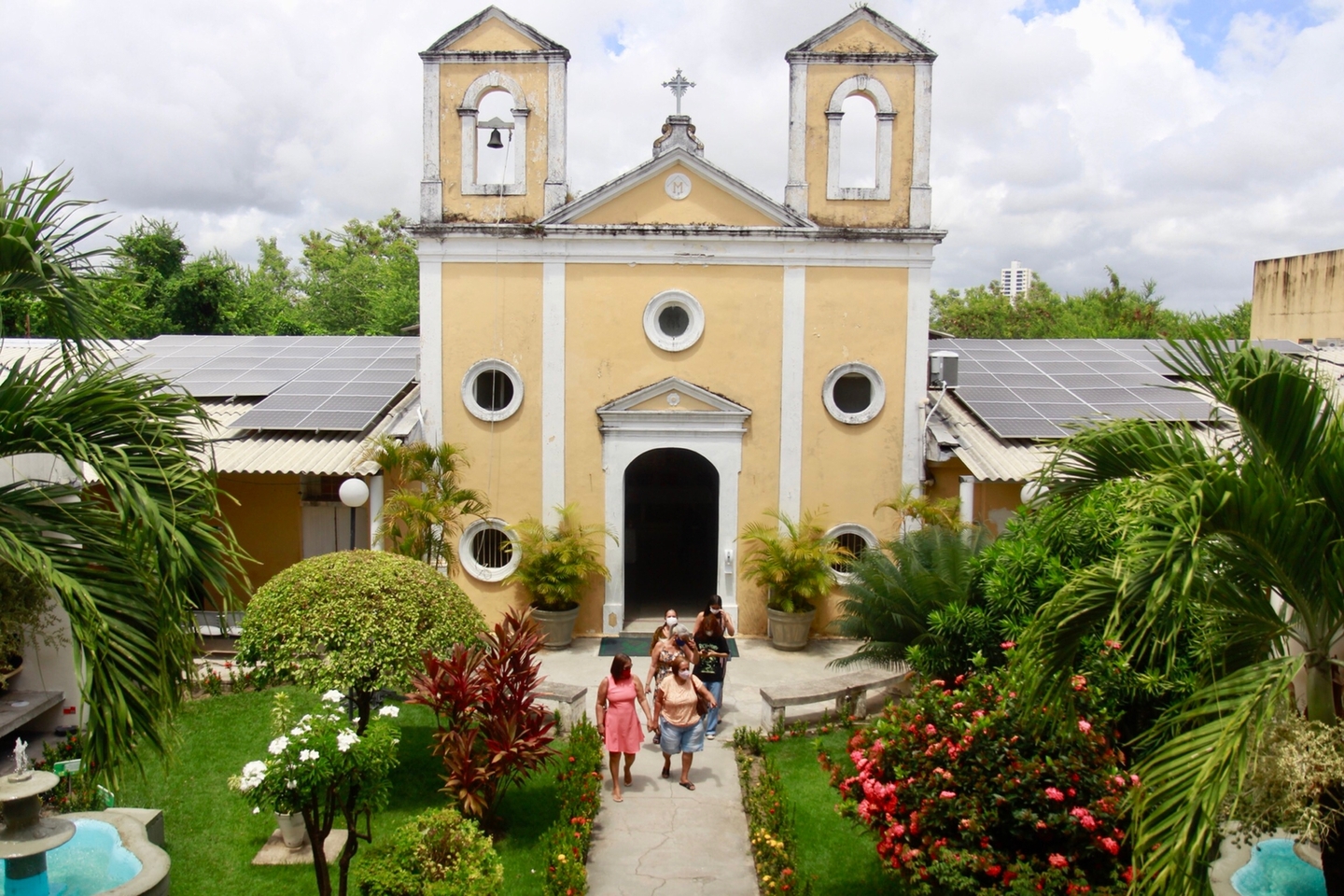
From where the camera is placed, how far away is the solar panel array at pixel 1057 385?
48.6ft

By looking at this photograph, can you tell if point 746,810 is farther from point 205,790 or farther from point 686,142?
point 686,142

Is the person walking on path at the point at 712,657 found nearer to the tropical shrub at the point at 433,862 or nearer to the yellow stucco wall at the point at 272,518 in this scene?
the tropical shrub at the point at 433,862

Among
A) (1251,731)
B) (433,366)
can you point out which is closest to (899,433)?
(433,366)

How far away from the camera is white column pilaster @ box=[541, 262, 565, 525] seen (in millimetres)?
14891

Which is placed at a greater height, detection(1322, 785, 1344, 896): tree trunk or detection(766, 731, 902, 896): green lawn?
detection(1322, 785, 1344, 896): tree trunk

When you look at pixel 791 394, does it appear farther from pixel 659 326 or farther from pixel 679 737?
pixel 679 737

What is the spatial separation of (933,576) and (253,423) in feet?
33.4

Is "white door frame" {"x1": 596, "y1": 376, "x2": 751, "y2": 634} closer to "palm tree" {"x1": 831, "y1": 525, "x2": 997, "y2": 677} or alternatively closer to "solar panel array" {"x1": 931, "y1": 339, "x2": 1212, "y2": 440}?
"palm tree" {"x1": 831, "y1": 525, "x2": 997, "y2": 677}

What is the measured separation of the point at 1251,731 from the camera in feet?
14.8

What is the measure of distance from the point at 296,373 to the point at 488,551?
488 centimetres

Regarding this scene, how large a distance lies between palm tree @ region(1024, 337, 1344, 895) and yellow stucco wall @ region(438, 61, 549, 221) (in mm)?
10999

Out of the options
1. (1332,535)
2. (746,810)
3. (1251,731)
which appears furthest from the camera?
(746,810)

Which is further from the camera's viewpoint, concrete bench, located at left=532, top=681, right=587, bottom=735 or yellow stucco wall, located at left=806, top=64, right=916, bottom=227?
yellow stucco wall, located at left=806, top=64, right=916, bottom=227

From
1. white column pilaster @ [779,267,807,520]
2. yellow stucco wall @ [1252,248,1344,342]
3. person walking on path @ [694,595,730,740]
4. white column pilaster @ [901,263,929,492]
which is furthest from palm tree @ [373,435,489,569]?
yellow stucco wall @ [1252,248,1344,342]
